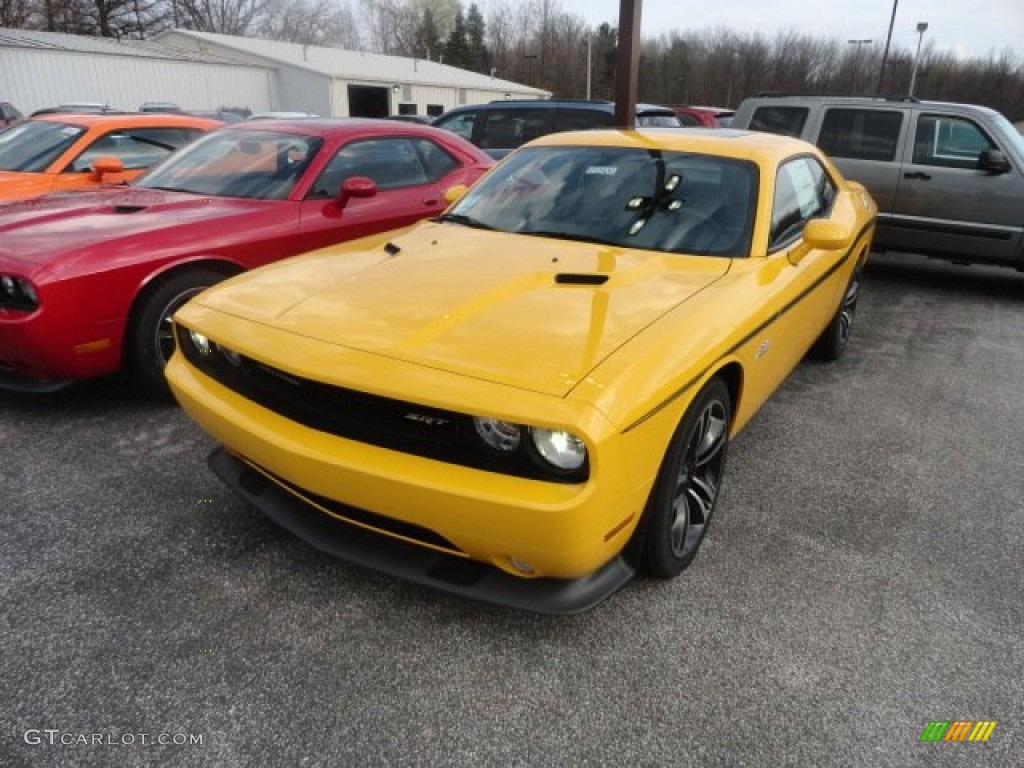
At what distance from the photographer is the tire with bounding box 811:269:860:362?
4637 mm

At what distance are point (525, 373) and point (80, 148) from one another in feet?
18.8

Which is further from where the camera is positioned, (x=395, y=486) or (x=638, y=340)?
(x=638, y=340)

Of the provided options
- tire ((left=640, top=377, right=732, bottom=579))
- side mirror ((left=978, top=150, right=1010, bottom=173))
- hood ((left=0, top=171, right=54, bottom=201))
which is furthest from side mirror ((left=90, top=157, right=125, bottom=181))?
side mirror ((left=978, top=150, right=1010, bottom=173))

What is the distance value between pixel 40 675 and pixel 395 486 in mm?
1134

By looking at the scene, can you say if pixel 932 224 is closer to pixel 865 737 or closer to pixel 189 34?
pixel 865 737

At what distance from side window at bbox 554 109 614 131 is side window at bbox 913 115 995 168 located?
3.31 m

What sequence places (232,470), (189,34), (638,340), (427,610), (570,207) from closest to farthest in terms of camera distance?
(638,340) → (427,610) → (232,470) → (570,207) → (189,34)

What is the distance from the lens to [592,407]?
5.89 ft

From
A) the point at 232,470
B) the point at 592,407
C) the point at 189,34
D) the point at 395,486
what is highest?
the point at 189,34

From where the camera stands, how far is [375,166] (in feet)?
15.7

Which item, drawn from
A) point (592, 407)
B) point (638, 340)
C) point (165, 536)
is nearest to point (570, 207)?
point (638, 340)

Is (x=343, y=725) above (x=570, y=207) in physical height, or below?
below

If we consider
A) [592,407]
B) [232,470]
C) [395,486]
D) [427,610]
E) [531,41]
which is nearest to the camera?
[592,407]

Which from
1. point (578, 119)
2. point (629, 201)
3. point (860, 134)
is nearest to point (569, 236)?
point (629, 201)
